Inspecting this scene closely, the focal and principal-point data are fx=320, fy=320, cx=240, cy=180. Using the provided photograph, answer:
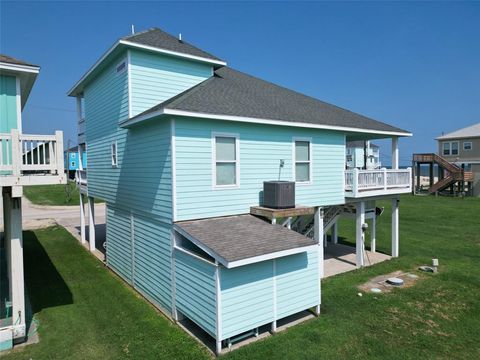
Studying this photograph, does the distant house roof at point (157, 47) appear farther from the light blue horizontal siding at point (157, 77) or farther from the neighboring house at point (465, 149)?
the neighboring house at point (465, 149)

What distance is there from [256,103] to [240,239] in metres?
4.78

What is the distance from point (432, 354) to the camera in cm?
634

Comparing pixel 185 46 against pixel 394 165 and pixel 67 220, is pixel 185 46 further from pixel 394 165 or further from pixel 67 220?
pixel 67 220

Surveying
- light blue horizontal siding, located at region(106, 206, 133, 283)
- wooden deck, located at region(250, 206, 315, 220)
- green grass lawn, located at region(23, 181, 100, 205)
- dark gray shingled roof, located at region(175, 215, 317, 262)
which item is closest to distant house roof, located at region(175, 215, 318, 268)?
dark gray shingled roof, located at region(175, 215, 317, 262)

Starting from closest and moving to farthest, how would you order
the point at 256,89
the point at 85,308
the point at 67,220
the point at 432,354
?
the point at 432,354 < the point at 85,308 < the point at 256,89 < the point at 67,220

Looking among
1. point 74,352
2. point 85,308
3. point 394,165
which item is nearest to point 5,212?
point 85,308

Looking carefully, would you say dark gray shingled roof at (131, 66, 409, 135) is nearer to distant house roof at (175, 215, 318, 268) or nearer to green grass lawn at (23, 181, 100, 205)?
distant house roof at (175, 215, 318, 268)

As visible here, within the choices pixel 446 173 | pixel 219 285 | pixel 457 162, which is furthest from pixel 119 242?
pixel 457 162

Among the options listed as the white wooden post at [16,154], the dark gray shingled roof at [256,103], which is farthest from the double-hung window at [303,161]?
the white wooden post at [16,154]

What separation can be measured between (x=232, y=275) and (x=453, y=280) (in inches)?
320

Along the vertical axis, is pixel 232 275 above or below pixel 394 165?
below

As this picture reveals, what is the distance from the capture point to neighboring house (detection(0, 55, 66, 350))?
20.6ft

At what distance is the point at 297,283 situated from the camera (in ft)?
25.7

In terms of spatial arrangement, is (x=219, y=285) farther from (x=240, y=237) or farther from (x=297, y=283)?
(x=297, y=283)
